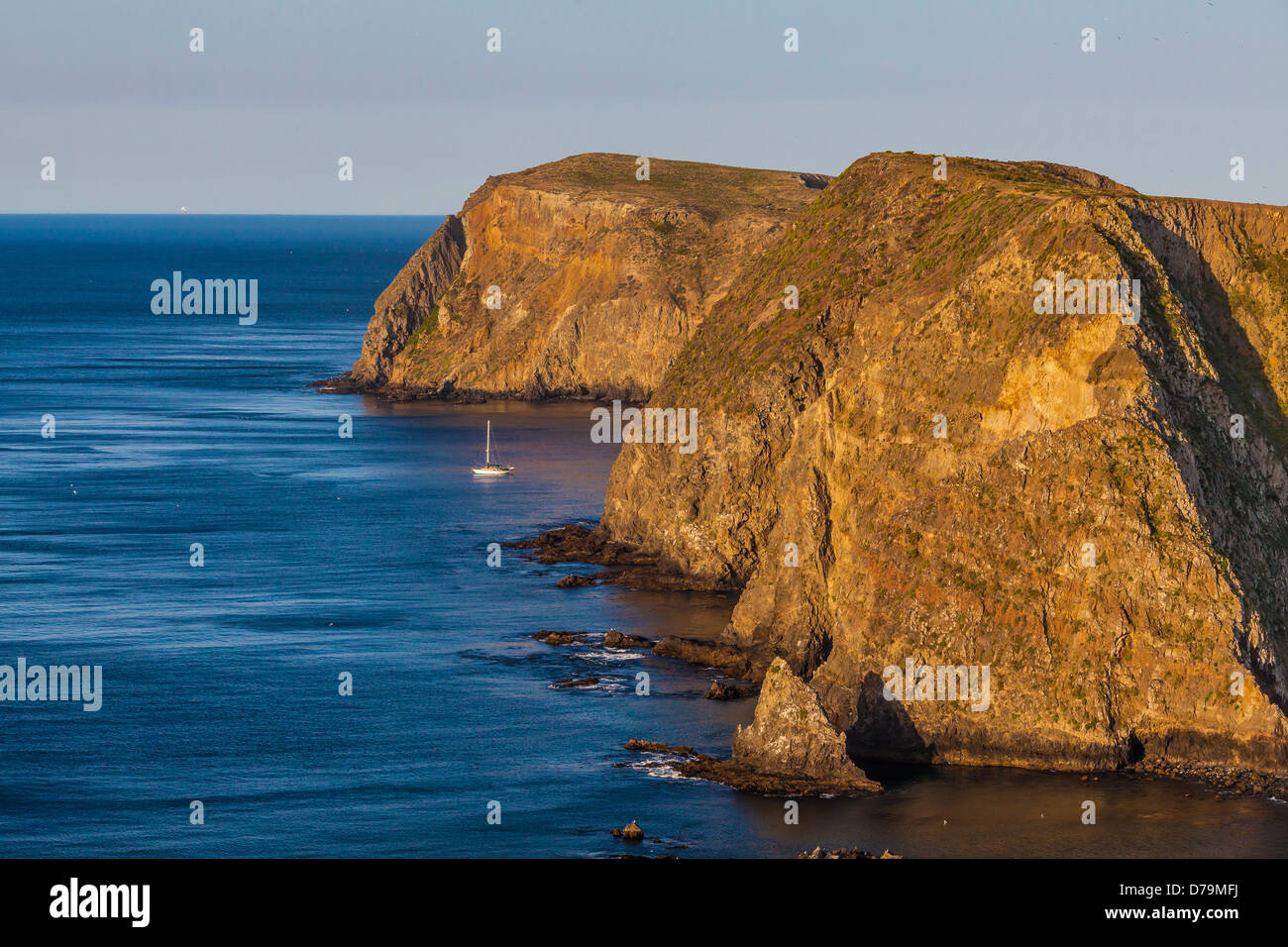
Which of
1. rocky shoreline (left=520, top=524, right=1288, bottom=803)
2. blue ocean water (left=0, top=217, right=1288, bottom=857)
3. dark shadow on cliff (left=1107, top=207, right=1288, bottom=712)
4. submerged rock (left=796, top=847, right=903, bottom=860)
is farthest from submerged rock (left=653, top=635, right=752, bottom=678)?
submerged rock (left=796, top=847, right=903, bottom=860)

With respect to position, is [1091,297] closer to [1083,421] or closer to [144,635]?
[1083,421]

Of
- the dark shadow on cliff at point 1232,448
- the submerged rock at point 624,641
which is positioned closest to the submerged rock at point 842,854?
the dark shadow on cliff at point 1232,448

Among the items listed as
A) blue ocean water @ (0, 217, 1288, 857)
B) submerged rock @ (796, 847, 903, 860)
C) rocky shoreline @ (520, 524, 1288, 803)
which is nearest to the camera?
submerged rock @ (796, 847, 903, 860)

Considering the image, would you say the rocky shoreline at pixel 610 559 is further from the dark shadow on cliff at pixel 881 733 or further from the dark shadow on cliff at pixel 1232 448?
the dark shadow on cliff at pixel 1232 448

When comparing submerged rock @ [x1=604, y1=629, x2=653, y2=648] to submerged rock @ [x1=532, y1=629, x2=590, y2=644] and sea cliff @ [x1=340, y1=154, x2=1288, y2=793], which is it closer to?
submerged rock @ [x1=532, y1=629, x2=590, y2=644]

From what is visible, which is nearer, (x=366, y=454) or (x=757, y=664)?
(x=757, y=664)
